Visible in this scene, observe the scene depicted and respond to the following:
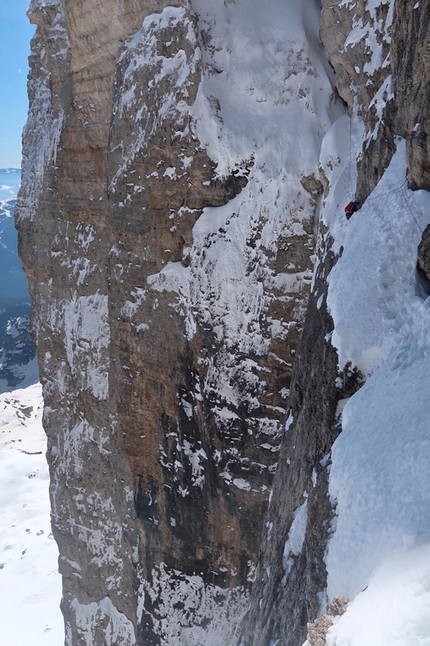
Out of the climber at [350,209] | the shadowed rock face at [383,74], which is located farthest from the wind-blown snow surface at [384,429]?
the shadowed rock face at [383,74]

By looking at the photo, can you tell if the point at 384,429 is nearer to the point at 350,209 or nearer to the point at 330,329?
the point at 330,329

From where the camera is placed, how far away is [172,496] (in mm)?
11750

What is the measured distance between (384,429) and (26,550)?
2651cm

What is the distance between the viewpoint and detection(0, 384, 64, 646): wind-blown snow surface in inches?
834

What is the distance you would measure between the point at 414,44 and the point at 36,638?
23.4 metres

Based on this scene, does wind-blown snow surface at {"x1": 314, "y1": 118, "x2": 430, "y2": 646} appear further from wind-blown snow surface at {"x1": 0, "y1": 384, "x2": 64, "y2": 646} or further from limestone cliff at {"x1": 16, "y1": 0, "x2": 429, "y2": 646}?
wind-blown snow surface at {"x1": 0, "y1": 384, "x2": 64, "y2": 646}

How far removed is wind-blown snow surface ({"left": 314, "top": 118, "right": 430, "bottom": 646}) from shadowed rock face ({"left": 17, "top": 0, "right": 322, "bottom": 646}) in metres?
3.97

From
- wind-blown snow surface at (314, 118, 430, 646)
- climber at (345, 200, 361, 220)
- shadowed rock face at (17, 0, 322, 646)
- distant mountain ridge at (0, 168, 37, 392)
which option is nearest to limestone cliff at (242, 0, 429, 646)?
wind-blown snow surface at (314, 118, 430, 646)

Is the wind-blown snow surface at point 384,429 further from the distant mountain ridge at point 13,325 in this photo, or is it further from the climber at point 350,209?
the distant mountain ridge at point 13,325

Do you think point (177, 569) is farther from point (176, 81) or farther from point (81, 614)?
point (176, 81)

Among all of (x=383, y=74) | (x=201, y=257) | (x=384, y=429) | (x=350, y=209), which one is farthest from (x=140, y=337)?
(x=384, y=429)

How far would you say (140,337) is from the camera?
37.7ft

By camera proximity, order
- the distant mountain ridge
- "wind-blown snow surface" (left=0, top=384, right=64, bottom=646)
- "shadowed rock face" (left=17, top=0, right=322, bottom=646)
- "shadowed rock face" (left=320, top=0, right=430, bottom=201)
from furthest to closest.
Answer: the distant mountain ridge, "wind-blown snow surface" (left=0, top=384, right=64, bottom=646), "shadowed rock face" (left=17, top=0, right=322, bottom=646), "shadowed rock face" (left=320, top=0, right=430, bottom=201)

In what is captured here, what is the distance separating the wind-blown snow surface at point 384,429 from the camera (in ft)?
8.80
